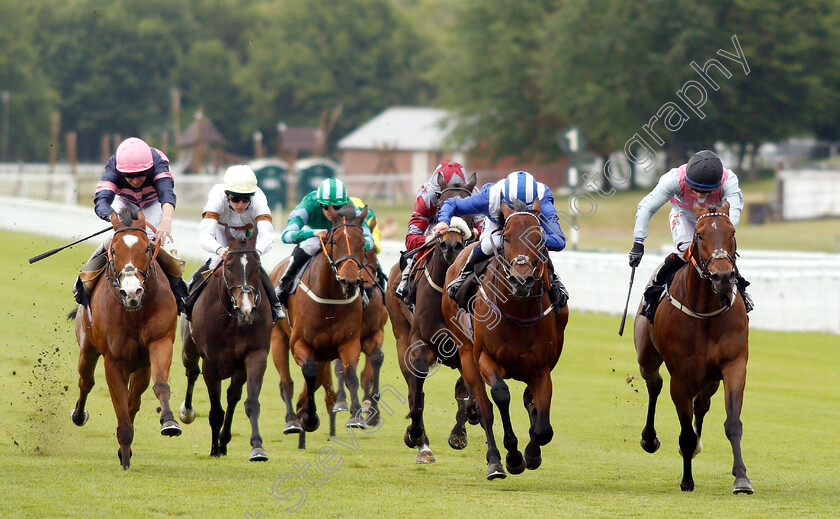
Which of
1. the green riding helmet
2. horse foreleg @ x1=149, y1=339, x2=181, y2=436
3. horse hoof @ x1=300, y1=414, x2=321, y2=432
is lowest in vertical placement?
horse hoof @ x1=300, y1=414, x2=321, y2=432

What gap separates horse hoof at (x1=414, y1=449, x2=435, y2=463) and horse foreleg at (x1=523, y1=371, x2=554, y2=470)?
149 cm

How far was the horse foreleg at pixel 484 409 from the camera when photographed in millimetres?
7969

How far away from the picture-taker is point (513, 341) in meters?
8.03

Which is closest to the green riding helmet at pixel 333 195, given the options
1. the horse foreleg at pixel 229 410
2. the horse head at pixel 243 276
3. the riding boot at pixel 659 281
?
the horse head at pixel 243 276

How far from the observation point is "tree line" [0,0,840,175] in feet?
129

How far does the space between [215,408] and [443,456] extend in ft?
6.39

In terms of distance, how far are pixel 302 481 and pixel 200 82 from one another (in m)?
65.4

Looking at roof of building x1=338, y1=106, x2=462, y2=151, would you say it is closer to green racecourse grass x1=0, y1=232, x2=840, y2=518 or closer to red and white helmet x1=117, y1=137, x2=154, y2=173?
green racecourse grass x1=0, y1=232, x2=840, y2=518

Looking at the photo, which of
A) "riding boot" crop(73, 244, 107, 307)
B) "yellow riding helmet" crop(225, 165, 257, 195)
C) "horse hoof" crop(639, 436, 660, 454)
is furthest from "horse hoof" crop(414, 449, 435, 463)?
"riding boot" crop(73, 244, 107, 307)

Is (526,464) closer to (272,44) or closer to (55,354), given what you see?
(55,354)

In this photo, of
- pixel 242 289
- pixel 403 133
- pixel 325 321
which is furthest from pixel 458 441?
pixel 403 133

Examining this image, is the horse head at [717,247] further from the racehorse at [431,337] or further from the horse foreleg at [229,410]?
the horse foreleg at [229,410]

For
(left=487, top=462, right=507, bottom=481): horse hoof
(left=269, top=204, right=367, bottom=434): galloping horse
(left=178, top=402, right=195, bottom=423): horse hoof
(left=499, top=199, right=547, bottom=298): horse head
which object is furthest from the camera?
(left=178, top=402, right=195, bottom=423): horse hoof

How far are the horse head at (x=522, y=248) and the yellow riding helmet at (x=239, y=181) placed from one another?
235 cm
